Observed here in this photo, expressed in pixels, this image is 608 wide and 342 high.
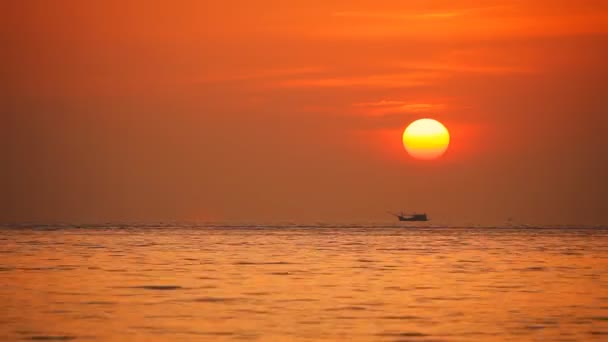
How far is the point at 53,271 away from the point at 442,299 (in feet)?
98.7

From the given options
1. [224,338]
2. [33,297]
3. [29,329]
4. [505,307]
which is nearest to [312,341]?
[224,338]

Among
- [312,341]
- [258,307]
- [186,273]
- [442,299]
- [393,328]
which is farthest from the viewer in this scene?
[186,273]

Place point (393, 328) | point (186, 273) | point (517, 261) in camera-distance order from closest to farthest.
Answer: point (393, 328) < point (186, 273) < point (517, 261)

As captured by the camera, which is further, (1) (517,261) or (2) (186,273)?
(1) (517,261)

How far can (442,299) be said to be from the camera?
51656mm

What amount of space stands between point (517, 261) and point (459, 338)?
54.7 m

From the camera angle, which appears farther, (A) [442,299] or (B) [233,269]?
(B) [233,269]

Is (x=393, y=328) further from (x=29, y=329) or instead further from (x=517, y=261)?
(x=517, y=261)

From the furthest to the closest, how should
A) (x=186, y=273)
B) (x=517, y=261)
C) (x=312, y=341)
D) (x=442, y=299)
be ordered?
1. (x=517, y=261)
2. (x=186, y=273)
3. (x=442, y=299)
4. (x=312, y=341)

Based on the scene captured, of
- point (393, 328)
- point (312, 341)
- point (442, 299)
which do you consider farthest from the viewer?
point (442, 299)

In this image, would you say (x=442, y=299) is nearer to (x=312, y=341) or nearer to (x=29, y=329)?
(x=312, y=341)

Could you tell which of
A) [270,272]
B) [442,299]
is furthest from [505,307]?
[270,272]

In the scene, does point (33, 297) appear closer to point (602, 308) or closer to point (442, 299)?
point (442, 299)

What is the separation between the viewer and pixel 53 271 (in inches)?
2827
